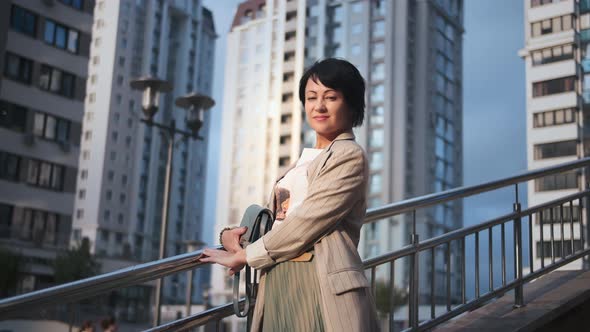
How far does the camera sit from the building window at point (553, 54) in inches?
635

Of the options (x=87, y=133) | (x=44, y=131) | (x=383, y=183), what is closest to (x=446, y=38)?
(x=383, y=183)

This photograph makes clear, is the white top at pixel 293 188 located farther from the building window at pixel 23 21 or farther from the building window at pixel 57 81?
the building window at pixel 57 81

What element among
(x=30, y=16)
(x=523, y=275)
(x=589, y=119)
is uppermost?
(x=30, y=16)

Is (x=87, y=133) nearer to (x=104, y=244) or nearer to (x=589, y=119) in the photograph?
(x=104, y=244)

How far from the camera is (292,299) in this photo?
1.80 metres

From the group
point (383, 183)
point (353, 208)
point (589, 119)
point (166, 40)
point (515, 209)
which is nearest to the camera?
point (353, 208)

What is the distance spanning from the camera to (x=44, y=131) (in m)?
24.3

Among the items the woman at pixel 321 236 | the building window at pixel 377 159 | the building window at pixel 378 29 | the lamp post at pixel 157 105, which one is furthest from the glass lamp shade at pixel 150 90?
the building window at pixel 378 29

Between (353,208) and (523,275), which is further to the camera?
(523,275)

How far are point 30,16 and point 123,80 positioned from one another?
31.0 metres

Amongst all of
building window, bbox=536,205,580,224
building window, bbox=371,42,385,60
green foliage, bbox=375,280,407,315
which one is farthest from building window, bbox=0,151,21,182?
building window, bbox=371,42,385,60

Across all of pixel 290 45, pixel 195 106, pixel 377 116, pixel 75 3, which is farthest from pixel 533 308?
pixel 290 45

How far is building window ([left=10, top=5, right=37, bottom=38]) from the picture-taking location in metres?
22.4

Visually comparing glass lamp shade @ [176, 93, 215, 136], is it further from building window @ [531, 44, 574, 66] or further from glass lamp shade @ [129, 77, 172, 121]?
building window @ [531, 44, 574, 66]
